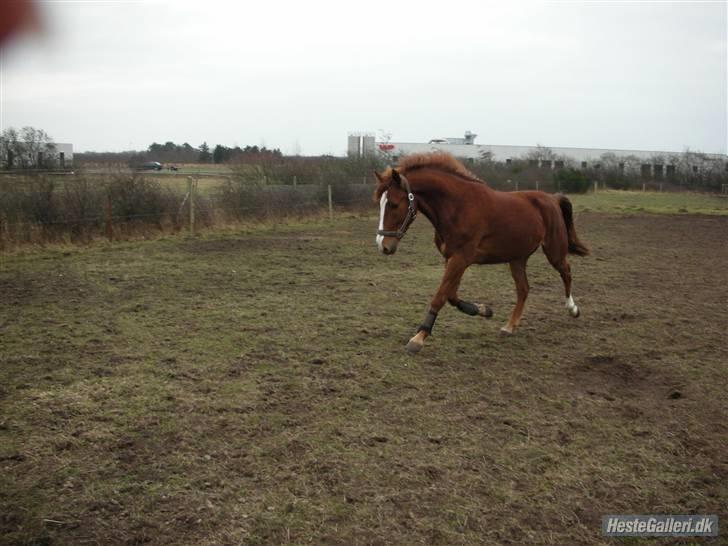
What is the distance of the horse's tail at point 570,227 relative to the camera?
755 cm

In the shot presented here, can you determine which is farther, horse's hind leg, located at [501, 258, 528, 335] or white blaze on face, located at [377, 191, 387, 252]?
horse's hind leg, located at [501, 258, 528, 335]

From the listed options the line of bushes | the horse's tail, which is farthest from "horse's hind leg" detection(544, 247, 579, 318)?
the line of bushes

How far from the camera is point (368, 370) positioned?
17.1 feet

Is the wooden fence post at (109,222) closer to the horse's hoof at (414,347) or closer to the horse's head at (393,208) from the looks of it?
the horse's head at (393,208)

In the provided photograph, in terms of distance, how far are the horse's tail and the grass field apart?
0.77m

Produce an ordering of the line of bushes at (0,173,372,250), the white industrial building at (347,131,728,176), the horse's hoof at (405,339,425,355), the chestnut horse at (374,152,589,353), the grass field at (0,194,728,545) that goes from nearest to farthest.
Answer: the grass field at (0,194,728,545) → the horse's hoof at (405,339,425,355) → the chestnut horse at (374,152,589,353) → the line of bushes at (0,173,372,250) → the white industrial building at (347,131,728,176)

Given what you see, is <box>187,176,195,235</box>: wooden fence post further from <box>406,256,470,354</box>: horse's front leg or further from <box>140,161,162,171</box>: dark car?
<box>406,256,470,354</box>: horse's front leg

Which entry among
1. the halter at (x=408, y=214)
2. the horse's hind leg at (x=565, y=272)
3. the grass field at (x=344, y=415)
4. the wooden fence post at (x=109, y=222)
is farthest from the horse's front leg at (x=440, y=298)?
the wooden fence post at (x=109, y=222)

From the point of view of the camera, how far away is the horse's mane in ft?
20.3

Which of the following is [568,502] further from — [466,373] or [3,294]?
[3,294]

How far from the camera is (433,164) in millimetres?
6266

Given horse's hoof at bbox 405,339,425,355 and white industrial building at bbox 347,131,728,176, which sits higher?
white industrial building at bbox 347,131,728,176

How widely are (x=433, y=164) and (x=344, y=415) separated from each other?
9.80 ft

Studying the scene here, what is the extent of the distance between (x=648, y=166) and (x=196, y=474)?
5764 centimetres
